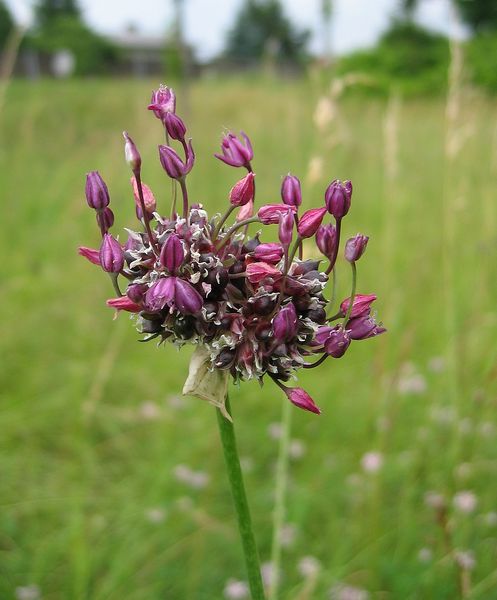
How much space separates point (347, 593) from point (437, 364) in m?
1.46

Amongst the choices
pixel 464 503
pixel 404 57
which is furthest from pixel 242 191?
pixel 404 57

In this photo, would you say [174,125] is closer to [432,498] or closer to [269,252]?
[269,252]

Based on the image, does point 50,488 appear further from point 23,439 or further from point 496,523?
point 496,523

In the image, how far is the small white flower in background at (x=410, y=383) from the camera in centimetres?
276

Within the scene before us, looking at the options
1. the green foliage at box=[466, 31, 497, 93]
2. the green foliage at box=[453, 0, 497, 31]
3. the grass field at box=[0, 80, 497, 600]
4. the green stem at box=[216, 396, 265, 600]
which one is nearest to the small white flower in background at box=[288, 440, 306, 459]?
the grass field at box=[0, 80, 497, 600]

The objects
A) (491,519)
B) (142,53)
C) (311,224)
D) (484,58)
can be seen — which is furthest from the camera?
(142,53)

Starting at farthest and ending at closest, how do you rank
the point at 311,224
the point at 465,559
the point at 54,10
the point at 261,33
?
the point at 261,33 < the point at 54,10 < the point at 465,559 < the point at 311,224

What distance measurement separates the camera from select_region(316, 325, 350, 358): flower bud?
34.4 inches

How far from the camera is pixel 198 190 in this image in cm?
537

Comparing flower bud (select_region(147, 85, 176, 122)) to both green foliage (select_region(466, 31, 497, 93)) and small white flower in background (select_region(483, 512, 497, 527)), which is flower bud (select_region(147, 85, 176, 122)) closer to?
small white flower in background (select_region(483, 512, 497, 527))

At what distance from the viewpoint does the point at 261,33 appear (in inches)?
2238

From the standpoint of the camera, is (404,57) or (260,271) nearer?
(260,271)

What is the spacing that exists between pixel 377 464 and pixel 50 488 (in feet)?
3.88

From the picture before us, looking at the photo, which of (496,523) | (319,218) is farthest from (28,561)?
(319,218)
